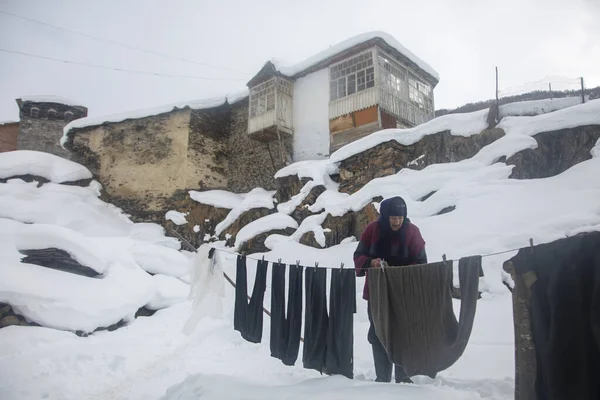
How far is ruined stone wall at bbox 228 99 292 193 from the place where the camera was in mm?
17062

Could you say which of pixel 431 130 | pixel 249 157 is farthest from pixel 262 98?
pixel 431 130

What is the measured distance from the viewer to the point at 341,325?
13.5ft

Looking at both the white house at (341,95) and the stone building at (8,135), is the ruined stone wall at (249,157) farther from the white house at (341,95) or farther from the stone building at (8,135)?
the stone building at (8,135)

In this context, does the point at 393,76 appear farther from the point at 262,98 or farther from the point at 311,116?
the point at 262,98

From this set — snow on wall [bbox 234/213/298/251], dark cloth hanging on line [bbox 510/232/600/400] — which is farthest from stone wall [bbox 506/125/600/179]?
dark cloth hanging on line [bbox 510/232/600/400]

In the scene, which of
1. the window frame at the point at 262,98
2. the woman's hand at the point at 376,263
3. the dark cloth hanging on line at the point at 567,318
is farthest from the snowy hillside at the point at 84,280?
the window frame at the point at 262,98

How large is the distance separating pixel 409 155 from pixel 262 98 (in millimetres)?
8313

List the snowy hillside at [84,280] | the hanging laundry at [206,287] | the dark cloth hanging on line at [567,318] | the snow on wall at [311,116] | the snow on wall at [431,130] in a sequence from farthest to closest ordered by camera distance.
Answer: the snow on wall at [311,116] < the snow on wall at [431,130] < the snowy hillside at [84,280] < the hanging laundry at [206,287] < the dark cloth hanging on line at [567,318]

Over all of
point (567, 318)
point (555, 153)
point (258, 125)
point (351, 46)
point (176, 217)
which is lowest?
point (567, 318)

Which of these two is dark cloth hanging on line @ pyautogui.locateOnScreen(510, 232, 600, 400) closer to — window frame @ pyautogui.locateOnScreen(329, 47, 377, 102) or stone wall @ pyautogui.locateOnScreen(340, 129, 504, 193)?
stone wall @ pyautogui.locateOnScreen(340, 129, 504, 193)

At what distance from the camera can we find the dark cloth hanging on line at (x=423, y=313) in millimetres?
3254

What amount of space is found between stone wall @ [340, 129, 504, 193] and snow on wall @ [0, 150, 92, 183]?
1422cm

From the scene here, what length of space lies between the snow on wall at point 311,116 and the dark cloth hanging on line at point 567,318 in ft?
43.4

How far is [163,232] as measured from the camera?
17422 millimetres
